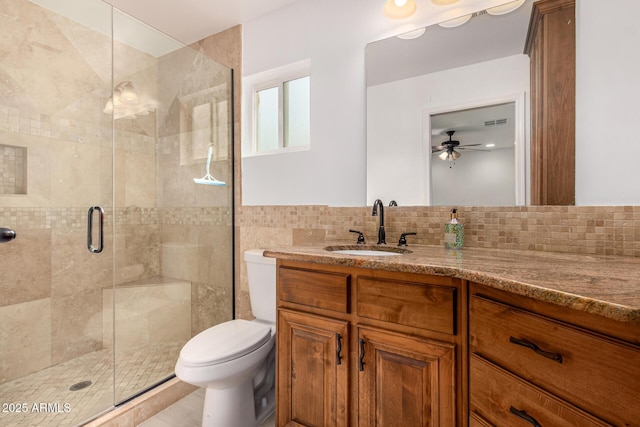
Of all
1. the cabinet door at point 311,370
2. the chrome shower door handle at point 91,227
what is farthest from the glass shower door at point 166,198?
the cabinet door at point 311,370

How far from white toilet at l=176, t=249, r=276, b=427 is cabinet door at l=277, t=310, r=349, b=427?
0.19 m

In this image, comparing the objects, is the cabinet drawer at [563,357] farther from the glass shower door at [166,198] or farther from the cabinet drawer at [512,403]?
the glass shower door at [166,198]

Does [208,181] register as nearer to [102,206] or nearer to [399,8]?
[102,206]

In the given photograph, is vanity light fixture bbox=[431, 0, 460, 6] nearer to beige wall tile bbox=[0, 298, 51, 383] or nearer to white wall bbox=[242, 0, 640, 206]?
white wall bbox=[242, 0, 640, 206]

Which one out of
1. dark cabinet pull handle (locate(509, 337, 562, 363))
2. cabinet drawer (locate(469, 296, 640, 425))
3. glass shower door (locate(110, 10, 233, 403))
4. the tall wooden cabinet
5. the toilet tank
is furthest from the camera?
glass shower door (locate(110, 10, 233, 403))

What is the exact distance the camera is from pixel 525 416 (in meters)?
0.76

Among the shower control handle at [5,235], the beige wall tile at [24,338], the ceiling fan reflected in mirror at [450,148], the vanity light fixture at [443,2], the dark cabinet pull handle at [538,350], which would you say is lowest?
the beige wall tile at [24,338]

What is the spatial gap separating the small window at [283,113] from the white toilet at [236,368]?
0.87 meters

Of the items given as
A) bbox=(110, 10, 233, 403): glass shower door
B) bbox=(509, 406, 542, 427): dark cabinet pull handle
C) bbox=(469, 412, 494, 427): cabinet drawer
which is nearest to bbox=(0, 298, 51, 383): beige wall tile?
bbox=(110, 10, 233, 403): glass shower door

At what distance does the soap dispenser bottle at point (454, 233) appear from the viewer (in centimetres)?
143

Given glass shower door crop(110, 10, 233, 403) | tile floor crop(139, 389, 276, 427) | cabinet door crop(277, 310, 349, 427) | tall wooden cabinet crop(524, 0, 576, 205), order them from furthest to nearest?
glass shower door crop(110, 10, 233, 403) → tile floor crop(139, 389, 276, 427) → tall wooden cabinet crop(524, 0, 576, 205) → cabinet door crop(277, 310, 349, 427)

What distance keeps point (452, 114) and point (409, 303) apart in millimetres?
994

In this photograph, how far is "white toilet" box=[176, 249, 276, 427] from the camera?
1329mm

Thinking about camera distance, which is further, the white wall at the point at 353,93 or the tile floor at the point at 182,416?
the tile floor at the point at 182,416
